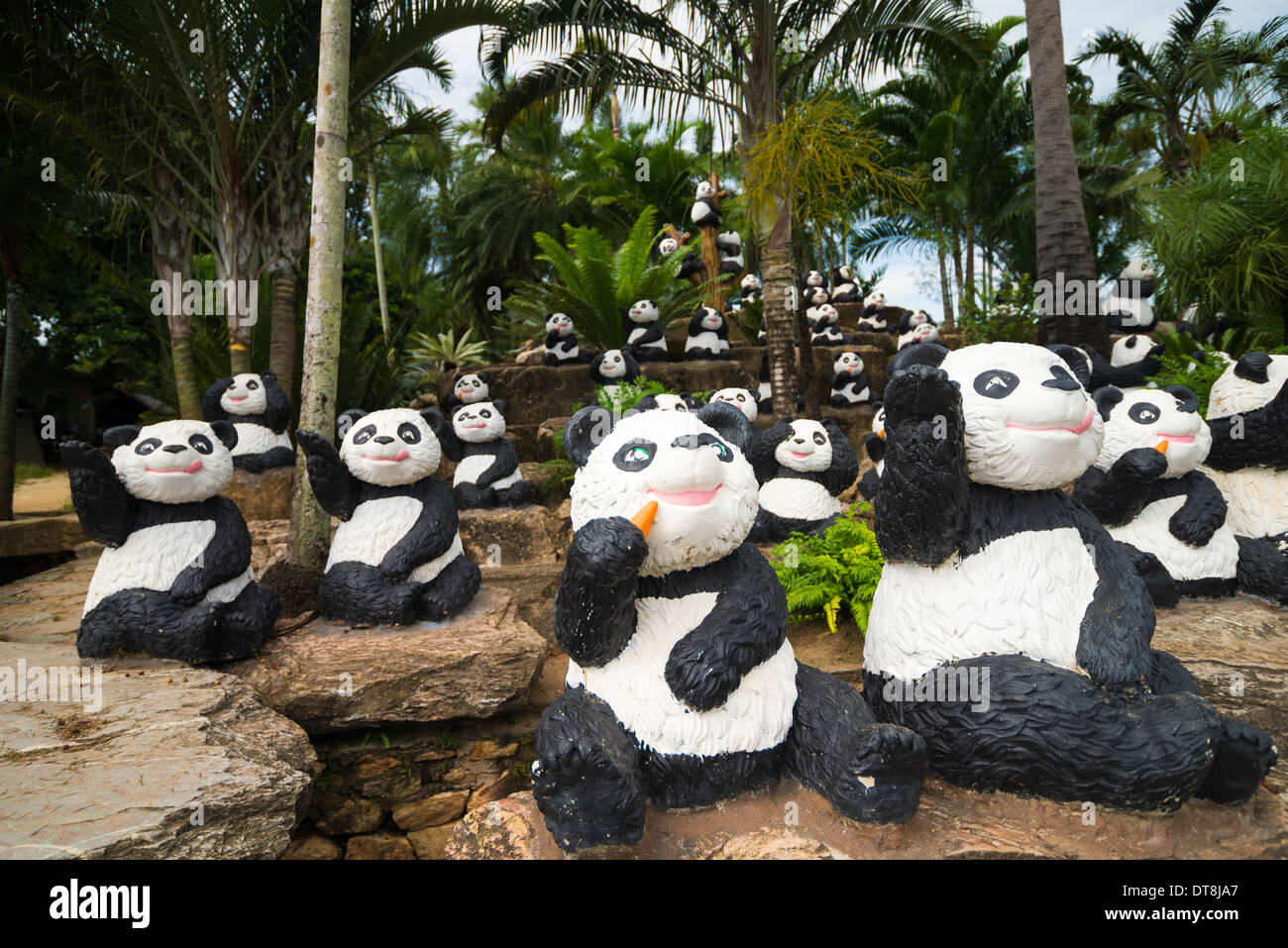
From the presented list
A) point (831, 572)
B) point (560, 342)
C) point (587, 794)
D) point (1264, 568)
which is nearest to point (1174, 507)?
point (1264, 568)

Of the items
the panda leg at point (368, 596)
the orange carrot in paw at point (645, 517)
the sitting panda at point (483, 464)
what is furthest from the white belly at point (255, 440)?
the orange carrot in paw at point (645, 517)

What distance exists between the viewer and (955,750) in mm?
2092

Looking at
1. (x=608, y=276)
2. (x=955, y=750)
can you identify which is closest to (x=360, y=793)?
(x=955, y=750)

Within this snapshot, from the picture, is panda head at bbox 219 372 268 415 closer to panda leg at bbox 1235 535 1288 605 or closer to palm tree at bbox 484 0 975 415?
palm tree at bbox 484 0 975 415

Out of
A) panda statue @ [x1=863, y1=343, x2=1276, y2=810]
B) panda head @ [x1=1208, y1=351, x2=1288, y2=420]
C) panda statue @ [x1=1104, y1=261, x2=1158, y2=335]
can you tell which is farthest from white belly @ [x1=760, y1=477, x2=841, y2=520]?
panda statue @ [x1=1104, y1=261, x2=1158, y2=335]

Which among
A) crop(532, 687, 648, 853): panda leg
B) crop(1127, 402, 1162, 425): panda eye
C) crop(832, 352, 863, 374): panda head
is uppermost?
crop(832, 352, 863, 374): panda head

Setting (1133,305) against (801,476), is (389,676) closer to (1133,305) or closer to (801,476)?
(801,476)

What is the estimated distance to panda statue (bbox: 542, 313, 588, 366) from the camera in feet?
31.6

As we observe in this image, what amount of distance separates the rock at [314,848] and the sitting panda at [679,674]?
2.31 metres

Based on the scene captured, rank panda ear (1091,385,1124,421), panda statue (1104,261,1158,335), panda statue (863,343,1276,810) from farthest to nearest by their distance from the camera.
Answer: panda statue (1104,261,1158,335), panda ear (1091,385,1124,421), panda statue (863,343,1276,810)

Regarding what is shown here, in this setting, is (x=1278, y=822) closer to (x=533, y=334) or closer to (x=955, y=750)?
(x=955, y=750)

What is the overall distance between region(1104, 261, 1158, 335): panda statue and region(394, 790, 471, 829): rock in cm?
831

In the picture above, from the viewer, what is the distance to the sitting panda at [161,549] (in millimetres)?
3604
